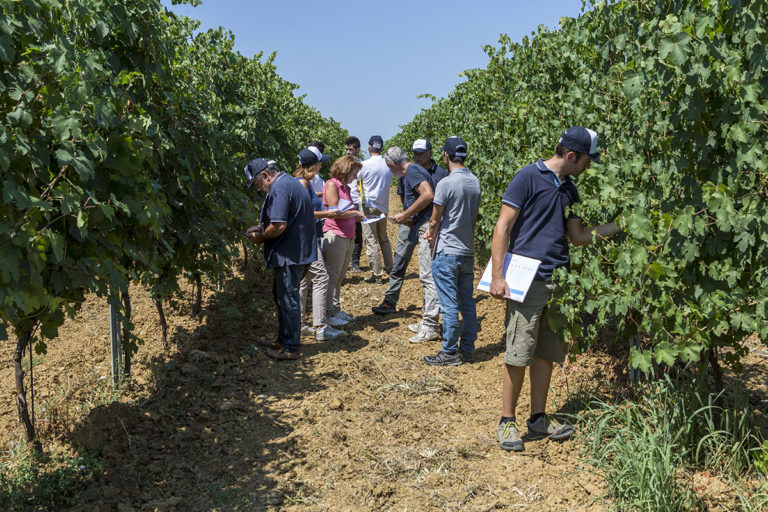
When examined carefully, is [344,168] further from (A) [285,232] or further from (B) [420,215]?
(A) [285,232]

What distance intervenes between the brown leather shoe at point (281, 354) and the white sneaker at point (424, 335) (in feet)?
3.77

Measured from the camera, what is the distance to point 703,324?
303 centimetres

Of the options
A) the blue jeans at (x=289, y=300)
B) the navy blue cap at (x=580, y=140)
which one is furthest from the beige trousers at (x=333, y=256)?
the navy blue cap at (x=580, y=140)

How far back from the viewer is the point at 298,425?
4277 mm

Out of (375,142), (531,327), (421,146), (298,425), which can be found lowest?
(298,425)

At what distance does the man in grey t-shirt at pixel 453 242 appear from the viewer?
504cm

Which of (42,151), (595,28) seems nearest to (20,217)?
(42,151)

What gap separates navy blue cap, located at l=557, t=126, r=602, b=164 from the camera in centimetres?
335

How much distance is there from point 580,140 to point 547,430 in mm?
1758

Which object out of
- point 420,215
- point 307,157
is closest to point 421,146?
point 420,215

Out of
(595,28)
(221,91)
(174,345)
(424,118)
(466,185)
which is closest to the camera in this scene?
(595,28)

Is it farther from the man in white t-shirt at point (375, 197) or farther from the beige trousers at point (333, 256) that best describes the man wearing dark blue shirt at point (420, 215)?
the man in white t-shirt at point (375, 197)

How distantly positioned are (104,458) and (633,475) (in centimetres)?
301

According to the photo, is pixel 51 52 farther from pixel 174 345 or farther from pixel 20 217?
pixel 174 345
